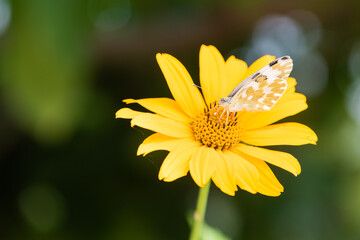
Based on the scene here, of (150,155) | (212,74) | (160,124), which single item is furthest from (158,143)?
(150,155)

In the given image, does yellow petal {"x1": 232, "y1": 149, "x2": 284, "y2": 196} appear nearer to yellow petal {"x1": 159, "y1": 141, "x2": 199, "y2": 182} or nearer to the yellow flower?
the yellow flower

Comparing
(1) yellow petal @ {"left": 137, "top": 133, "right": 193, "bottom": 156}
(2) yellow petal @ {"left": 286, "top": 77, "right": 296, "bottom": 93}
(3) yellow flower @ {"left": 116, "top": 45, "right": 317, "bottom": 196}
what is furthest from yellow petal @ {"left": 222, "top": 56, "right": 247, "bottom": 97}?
(1) yellow petal @ {"left": 137, "top": 133, "right": 193, "bottom": 156}

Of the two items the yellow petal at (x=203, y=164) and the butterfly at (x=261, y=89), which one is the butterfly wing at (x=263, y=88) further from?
the yellow petal at (x=203, y=164)

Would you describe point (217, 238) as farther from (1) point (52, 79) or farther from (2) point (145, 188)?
(2) point (145, 188)

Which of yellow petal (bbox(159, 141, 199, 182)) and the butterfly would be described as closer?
yellow petal (bbox(159, 141, 199, 182))

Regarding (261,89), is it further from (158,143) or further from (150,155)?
(150,155)

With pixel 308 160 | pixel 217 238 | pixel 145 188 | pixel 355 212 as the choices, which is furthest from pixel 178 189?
pixel 217 238

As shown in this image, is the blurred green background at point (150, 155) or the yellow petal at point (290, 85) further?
the blurred green background at point (150, 155)

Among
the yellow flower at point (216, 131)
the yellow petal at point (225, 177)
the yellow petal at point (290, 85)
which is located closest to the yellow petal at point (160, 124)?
the yellow flower at point (216, 131)
